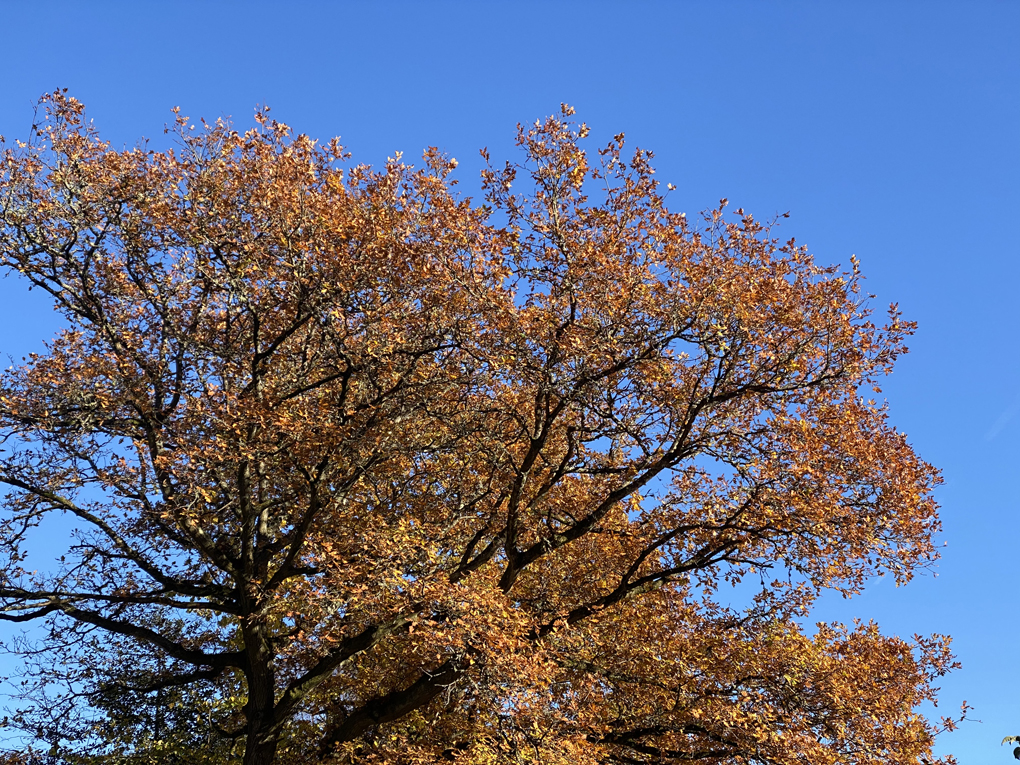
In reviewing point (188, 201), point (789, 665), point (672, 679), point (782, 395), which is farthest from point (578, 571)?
point (188, 201)

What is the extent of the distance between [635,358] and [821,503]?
13.3ft

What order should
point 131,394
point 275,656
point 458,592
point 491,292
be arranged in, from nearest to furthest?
1. point 458,592
2. point 491,292
3. point 131,394
4. point 275,656

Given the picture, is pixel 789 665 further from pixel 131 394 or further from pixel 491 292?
pixel 131 394

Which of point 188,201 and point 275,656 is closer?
point 188,201

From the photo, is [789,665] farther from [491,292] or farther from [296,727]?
[296,727]

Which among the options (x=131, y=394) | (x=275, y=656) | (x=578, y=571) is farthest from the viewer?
(x=578, y=571)

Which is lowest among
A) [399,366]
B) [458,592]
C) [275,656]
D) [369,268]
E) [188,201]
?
[458,592]

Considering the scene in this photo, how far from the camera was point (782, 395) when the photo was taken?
14.8 m

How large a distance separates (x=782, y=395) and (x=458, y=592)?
6.56 meters

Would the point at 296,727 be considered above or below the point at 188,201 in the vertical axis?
below

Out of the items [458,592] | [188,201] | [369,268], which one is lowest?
[458,592]

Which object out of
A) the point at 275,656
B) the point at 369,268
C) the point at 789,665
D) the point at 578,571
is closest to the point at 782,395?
the point at 789,665

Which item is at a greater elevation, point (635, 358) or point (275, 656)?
point (635, 358)

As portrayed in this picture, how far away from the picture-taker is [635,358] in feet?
46.5
